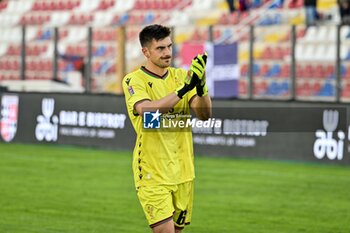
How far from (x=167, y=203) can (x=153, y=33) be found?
129 cm

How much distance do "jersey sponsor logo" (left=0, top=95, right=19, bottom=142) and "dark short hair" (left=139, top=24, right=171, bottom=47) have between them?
14.2 metres

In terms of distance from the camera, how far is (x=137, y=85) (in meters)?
7.59

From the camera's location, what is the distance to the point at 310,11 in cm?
2291

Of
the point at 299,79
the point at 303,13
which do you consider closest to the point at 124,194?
the point at 299,79

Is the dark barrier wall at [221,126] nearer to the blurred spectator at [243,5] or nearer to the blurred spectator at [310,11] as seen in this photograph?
the blurred spectator at [310,11]

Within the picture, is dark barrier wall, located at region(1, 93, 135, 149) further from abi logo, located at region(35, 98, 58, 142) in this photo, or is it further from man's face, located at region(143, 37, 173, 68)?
man's face, located at region(143, 37, 173, 68)

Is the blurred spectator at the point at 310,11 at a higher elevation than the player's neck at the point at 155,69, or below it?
higher

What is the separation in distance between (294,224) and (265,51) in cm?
843

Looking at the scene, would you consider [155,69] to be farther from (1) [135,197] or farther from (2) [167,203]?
(1) [135,197]

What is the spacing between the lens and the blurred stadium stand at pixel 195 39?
1867 centimetres

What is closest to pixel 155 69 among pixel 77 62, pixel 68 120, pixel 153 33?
pixel 153 33

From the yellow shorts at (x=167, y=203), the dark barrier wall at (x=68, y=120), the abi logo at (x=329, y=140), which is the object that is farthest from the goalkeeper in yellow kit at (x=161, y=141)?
the dark barrier wall at (x=68, y=120)

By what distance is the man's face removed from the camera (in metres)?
7.46

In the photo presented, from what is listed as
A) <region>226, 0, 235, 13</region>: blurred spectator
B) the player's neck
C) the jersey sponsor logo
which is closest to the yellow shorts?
the player's neck
